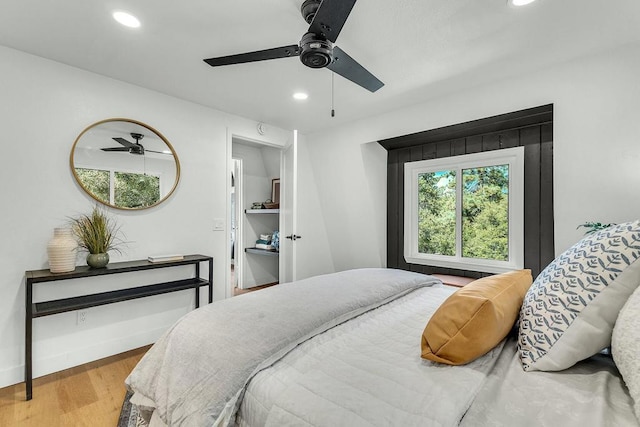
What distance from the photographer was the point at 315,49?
150 cm

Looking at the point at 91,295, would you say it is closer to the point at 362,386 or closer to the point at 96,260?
the point at 96,260

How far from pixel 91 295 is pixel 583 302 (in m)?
3.15

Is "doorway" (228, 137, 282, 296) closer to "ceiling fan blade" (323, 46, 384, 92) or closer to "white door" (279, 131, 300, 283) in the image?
"white door" (279, 131, 300, 283)

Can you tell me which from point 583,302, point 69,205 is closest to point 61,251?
point 69,205

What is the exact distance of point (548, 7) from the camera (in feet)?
5.43

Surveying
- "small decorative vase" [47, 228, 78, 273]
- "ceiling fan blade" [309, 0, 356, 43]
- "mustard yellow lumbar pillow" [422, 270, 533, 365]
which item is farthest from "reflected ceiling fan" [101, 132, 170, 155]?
"mustard yellow lumbar pillow" [422, 270, 533, 365]

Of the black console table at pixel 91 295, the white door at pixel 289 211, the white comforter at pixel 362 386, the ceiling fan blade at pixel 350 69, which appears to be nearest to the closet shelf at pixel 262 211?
the white door at pixel 289 211

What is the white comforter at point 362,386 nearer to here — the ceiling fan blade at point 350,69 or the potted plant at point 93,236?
the ceiling fan blade at point 350,69

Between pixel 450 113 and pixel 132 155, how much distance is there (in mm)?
2987

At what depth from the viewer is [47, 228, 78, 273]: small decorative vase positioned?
217cm

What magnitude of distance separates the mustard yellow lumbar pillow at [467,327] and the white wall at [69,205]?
8.90 feet

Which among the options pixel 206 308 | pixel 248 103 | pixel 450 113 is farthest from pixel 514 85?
pixel 206 308

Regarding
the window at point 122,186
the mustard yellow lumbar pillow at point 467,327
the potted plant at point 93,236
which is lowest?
the mustard yellow lumbar pillow at point 467,327

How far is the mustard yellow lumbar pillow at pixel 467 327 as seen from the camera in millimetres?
934
